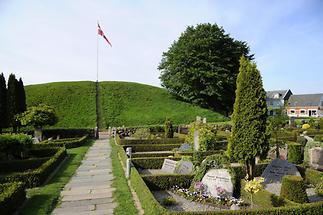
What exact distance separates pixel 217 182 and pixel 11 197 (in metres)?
6.57

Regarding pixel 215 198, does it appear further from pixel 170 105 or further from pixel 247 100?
pixel 170 105

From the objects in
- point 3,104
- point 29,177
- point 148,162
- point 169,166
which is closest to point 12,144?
point 29,177

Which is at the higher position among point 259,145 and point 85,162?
point 259,145

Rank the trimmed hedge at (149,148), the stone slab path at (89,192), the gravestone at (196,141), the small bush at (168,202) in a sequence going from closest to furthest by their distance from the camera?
the stone slab path at (89,192), the small bush at (168,202), the gravestone at (196,141), the trimmed hedge at (149,148)

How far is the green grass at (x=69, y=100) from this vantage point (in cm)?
4269

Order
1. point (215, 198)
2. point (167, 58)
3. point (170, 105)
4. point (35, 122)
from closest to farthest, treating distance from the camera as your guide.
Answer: point (215, 198) → point (35, 122) → point (170, 105) → point (167, 58)

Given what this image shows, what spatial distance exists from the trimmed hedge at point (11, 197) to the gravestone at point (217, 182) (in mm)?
6110

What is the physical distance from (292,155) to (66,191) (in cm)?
1247

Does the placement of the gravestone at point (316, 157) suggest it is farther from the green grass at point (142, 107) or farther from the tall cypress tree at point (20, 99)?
Result: the tall cypress tree at point (20, 99)

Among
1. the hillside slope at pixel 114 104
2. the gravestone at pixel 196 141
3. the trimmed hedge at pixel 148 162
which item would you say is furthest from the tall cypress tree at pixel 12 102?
the gravestone at pixel 196 141

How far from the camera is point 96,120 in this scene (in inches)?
1698

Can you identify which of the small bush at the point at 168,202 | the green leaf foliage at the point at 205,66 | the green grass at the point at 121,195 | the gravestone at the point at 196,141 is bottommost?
the small bush at the point at 168,202

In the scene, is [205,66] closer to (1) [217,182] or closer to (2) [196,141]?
(2) [196,141]

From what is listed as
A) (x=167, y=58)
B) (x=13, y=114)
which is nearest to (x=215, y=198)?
(x=13, y=114)
